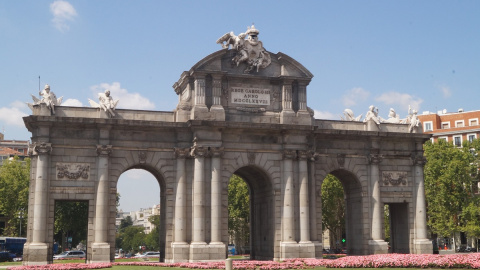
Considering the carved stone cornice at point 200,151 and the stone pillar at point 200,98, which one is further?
the stone pillar at point 200,98

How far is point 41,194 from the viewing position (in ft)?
124

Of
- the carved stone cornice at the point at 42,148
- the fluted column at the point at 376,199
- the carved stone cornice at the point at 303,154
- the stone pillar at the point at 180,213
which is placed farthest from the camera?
the fluted column at the point at 376,199

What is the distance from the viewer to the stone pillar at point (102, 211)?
125ft

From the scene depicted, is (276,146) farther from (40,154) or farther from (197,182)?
(40,154)

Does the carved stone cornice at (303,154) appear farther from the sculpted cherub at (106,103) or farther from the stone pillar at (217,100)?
the sculpted cherub at (106,103)

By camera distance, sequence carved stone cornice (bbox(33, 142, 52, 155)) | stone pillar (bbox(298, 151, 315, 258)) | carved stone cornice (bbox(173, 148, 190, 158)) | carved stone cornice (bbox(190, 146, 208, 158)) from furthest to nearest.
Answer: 1. stone pillar (bbox(298, 151, 315, 258))
2. carved stone cornice (bbox(173, 148, 190, 158))
3. carved stone cornice (bbox(190, 146, 208, 158))
4. carved stone cornice (bbox(33, 142, 52, 155))

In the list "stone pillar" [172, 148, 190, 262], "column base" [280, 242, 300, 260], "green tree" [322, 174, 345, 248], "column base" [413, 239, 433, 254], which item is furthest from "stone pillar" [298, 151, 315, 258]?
"green tree" [322, 174, 345, 248]

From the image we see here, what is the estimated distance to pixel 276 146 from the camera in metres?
42.4

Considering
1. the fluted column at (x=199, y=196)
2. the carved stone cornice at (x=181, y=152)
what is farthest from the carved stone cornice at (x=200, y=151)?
the carved stone cornice at (x=181, y=152)

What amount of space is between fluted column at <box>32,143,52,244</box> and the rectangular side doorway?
91.3 feet

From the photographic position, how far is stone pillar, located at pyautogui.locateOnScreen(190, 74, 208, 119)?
4059cm

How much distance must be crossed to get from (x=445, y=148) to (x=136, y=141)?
1719 inches

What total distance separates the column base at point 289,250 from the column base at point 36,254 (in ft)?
52.8

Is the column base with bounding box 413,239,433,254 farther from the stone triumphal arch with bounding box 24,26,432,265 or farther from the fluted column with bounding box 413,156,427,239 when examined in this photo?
the fluted column with bounding box 413,156,427,239
